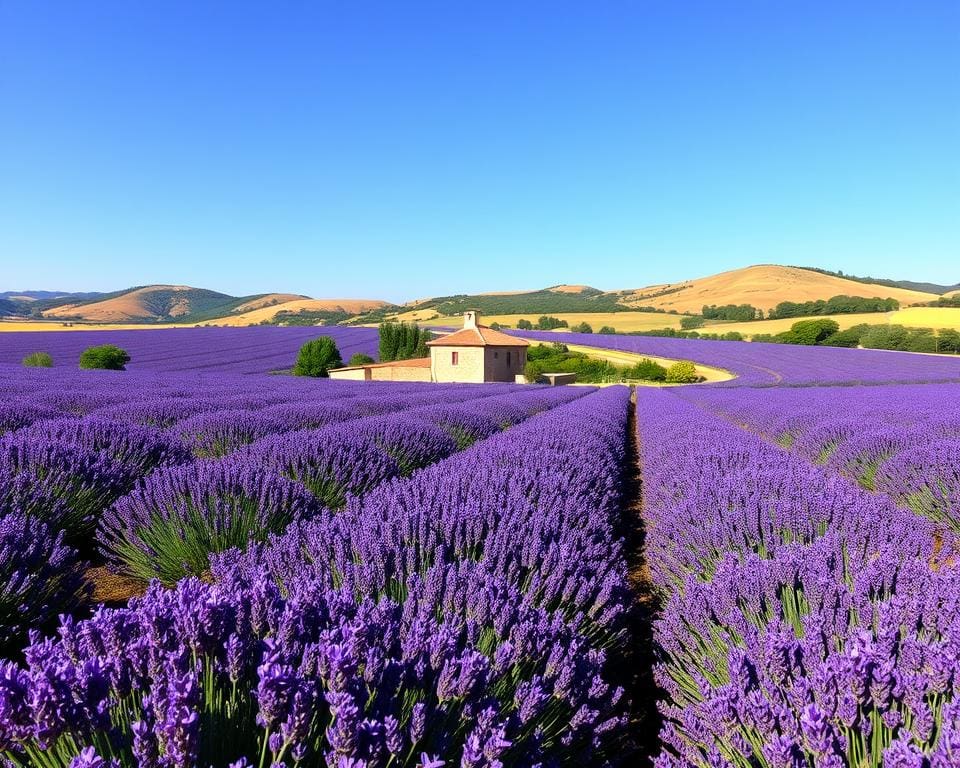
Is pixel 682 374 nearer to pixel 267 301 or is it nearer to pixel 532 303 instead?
pixel 532 303

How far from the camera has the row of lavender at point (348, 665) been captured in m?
0.85

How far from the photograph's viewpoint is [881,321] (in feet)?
151

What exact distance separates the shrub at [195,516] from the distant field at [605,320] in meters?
57.2

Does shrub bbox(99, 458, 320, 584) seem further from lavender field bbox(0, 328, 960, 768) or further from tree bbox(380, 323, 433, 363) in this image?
tree bbox(380, 323, 433, 363)

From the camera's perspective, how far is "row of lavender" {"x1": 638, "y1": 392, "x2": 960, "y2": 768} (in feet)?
3.57

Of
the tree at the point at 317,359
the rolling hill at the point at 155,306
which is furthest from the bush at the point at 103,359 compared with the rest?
the rolling hill at the point at 155,306

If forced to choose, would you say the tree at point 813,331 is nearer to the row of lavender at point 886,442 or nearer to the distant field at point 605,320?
the distant field at point 605,320

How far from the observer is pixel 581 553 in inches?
84.5

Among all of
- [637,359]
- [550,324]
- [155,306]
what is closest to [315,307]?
[155,306]

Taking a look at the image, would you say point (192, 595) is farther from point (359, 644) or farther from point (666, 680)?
point (666, 680)

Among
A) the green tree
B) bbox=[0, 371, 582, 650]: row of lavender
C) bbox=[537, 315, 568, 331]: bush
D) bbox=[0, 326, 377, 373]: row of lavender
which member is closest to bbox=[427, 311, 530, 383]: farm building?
bbox=[0, 326, 377, 373]: row of lavender

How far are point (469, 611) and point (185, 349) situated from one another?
35.6 meters

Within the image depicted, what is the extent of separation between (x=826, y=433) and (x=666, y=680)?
581 cm

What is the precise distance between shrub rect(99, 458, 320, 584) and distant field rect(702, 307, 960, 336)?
48.7 meters
